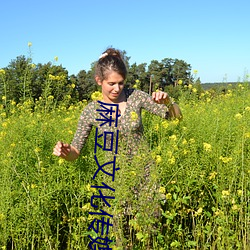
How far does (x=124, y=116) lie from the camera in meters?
2.39

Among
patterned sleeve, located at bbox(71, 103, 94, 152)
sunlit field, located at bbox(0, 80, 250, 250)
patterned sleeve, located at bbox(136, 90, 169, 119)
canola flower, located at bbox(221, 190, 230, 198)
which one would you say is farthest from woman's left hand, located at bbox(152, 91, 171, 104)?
canola flower, located at bbox(221, 190, 230, 198)

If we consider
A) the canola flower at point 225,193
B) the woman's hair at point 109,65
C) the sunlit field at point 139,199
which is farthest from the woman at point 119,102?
the canola flower at point 225,193

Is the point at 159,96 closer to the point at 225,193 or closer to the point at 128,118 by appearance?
the point at 128,118

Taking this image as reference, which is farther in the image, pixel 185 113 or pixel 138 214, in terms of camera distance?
pixel 185 113

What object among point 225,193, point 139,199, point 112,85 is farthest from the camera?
point 112,85

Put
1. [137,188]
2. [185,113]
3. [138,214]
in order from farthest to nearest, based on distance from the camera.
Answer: [185,113] → [137,188] → [138,214]

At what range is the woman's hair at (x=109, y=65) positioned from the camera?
7.32ft

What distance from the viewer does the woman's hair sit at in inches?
87.8

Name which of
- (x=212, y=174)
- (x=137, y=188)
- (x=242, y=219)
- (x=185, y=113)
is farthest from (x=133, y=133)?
(x=185, y=113)

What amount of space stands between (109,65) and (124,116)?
346mm

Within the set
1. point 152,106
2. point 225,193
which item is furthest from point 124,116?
point 225,193

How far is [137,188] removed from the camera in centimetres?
208

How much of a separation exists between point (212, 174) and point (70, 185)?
35.5 inches

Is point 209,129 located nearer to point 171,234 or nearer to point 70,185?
point 171,234
